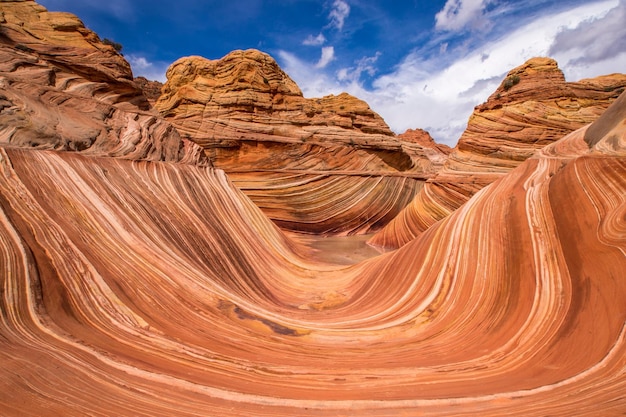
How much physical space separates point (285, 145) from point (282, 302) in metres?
8.30

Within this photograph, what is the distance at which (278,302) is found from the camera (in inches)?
170

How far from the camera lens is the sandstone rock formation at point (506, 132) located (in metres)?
8.55

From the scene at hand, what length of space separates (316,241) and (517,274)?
23.4ft

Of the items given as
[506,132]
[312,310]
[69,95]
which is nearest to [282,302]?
[312,310]

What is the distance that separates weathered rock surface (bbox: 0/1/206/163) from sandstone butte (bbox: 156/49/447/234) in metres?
3.84

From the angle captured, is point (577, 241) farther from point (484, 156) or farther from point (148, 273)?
point (484, 156)

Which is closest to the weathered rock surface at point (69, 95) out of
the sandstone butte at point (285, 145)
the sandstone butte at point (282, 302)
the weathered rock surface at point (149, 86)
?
the sandstone butte at point (282, 302)

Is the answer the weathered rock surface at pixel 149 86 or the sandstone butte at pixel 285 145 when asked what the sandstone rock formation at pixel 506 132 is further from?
the weathered rock surface at pixel 149 86

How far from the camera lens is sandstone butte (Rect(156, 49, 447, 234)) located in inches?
441

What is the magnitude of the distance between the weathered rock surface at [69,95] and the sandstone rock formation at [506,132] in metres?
5.59

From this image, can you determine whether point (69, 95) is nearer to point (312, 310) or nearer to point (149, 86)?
point (312, 310)

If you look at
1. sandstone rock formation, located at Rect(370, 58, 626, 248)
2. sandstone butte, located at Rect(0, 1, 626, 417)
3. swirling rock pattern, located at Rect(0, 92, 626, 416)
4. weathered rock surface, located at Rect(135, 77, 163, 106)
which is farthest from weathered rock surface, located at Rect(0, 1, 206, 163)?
weathered rock surface, located at Rect(135, 77, 163, 106)

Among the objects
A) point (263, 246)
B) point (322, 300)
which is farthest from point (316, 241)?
point (322, 300)

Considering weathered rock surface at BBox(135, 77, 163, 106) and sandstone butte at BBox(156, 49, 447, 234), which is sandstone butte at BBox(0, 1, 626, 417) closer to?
sandstone butte at BBox(156, 49, 447, 234)
